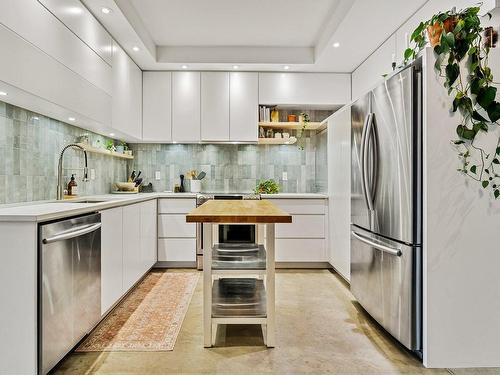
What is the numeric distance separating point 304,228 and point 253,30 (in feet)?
7.55

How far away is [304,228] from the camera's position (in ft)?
13.7

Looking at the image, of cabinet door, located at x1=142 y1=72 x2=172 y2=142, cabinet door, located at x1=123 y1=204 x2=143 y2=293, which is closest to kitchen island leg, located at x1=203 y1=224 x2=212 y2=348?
cabinet door, located at x1=123 y1=204 x2=143 y2=293

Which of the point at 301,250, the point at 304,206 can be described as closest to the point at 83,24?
the point at 304,206

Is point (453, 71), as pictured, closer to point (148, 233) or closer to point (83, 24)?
point (83, 24)

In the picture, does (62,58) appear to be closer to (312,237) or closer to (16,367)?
(16,367)

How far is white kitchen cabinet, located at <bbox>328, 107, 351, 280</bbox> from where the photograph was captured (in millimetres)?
3291

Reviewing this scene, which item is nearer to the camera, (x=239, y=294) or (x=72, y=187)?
(x=239, y=294)

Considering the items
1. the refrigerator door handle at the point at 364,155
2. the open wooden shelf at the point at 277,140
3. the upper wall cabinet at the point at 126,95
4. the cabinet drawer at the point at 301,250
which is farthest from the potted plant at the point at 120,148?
the refrigerator door handle at the point at 364,155

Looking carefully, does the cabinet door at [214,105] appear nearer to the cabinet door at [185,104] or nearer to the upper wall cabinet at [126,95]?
the cabinet door at [185,104]

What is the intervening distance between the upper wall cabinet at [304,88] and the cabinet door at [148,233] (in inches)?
76.5

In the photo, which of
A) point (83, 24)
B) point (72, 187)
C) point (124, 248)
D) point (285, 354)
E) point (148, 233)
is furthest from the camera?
point (148, 233)

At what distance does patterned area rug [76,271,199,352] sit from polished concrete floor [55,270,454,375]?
8cm

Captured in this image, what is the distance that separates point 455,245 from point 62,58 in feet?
9.06

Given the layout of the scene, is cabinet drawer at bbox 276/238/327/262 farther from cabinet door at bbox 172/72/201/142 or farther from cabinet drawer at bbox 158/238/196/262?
cabinet door at bbox 172/72/201/142
